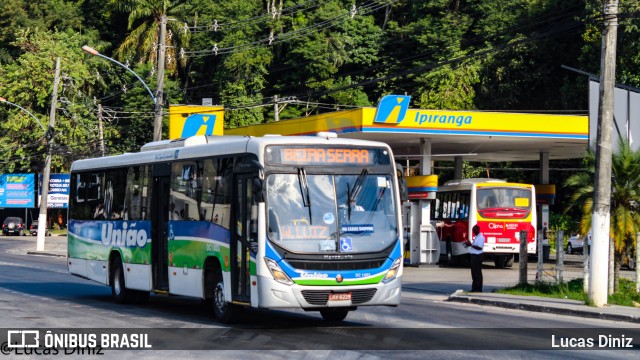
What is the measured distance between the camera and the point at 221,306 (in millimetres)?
18891

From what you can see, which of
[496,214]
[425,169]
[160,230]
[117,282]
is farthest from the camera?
[425,169]

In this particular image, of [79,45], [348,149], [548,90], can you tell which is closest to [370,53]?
[548,90]

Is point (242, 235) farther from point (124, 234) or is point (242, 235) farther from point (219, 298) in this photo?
point (124, 234)

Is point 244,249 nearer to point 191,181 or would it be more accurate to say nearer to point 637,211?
point 191,181

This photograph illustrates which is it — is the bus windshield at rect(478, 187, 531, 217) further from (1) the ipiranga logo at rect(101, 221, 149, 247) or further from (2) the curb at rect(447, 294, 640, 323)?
(1) the ipiranga logo at rect(101, 221, 149, 247)

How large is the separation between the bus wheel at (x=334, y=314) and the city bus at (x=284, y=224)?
0.02m

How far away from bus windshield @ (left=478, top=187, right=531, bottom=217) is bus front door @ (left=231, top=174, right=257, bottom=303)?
24355mm

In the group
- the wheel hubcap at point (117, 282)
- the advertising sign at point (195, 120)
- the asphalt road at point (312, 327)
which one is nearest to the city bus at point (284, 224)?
the asphalt road at point (312, 327)

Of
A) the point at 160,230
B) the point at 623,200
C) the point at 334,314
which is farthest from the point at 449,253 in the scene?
the point at 334,314

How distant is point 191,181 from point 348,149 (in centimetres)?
383

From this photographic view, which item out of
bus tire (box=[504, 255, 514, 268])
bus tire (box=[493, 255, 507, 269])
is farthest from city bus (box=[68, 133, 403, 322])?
bus tire (box=[504, 255, 514, 268])

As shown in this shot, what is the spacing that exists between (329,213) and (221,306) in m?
3.01

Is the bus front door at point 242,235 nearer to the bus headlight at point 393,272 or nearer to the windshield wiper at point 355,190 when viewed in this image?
the windshield wiper at point 355,190

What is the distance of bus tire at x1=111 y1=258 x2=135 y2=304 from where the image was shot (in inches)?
928
